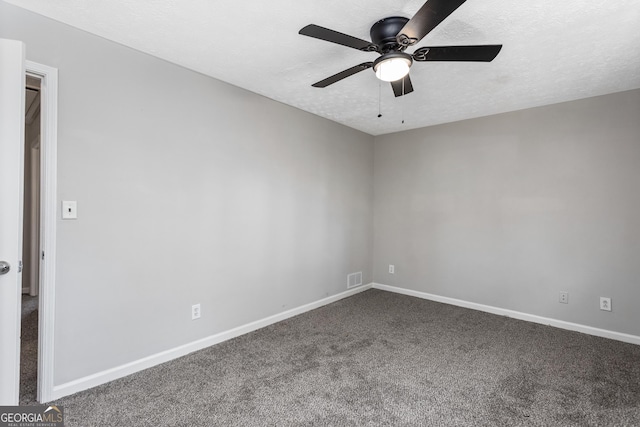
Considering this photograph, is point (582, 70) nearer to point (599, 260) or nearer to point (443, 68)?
point (443, 68)

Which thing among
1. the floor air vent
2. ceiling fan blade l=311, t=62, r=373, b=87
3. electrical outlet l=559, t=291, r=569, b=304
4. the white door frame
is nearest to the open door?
the white door frame

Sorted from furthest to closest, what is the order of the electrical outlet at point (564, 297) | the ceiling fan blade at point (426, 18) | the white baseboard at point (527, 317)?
the electrical outlet at point (564, 297), the white baseboard at point (527, 317), the ceiling fan blade at point (426, 18)

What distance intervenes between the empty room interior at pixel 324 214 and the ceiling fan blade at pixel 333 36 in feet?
0.04

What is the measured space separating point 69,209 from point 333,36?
1954 millimetres

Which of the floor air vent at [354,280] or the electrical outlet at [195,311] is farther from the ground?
the electrical outlet at [195,311]

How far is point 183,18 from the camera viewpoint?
1927 mm

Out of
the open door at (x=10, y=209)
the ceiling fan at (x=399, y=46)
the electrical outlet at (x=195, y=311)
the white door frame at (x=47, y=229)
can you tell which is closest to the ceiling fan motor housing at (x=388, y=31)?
the ceiling fan at (x=399, y=46)

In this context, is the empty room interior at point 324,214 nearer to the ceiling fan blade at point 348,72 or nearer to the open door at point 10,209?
the ceiling fan blade at point 348,72

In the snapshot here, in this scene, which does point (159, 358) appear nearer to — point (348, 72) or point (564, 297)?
point (348, 72)

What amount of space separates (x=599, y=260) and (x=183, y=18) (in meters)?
4.13

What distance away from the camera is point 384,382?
2.21 meters

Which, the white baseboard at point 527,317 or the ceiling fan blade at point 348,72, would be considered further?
the white baseboard at point 527,317

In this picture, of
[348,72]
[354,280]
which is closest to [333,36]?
[348,72]

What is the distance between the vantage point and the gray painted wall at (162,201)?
205cm
